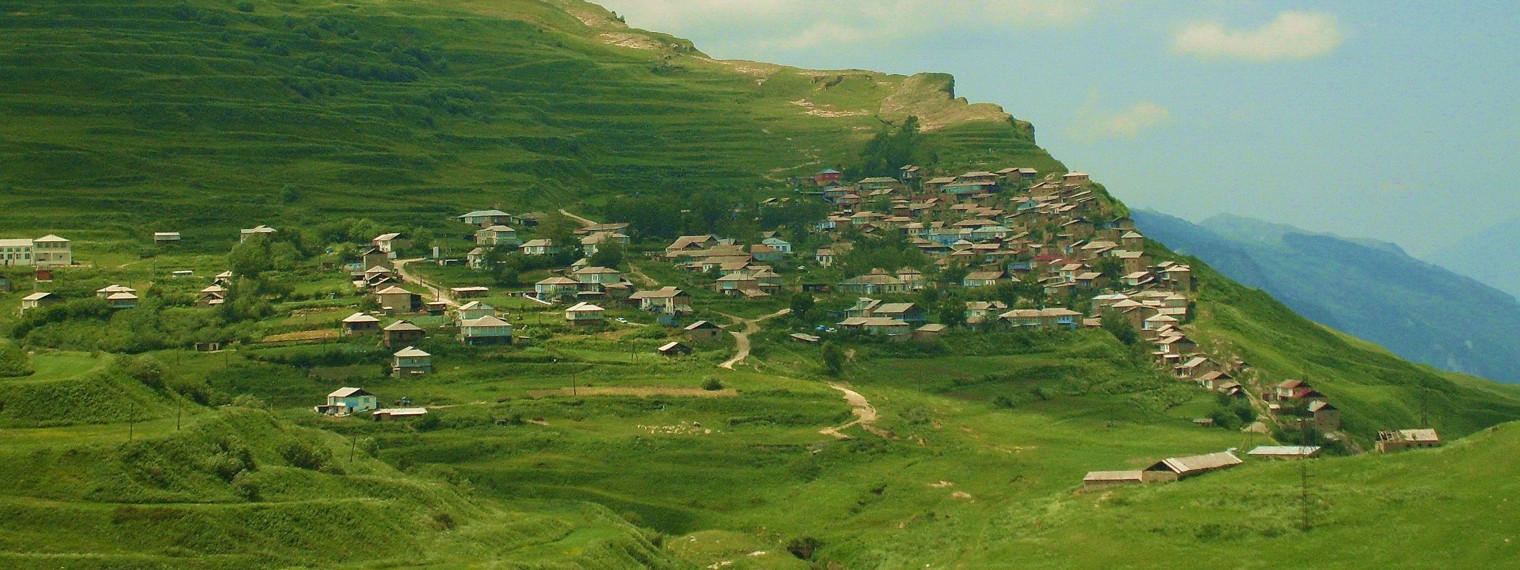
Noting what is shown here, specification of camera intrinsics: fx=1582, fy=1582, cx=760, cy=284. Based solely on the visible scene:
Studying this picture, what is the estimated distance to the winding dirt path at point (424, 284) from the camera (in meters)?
100

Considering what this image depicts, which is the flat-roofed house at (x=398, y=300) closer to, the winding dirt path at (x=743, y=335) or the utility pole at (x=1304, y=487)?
the winding dirt path at (x=743, y=335)

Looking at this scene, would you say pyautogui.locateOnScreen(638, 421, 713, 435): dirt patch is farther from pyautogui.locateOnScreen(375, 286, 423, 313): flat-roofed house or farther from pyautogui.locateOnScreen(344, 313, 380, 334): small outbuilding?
pyautogui.locateOnScreen(375, 286, 423, 313): flat-roofed house

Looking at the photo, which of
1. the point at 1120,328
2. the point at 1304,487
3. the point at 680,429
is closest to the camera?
the point at 1304,487

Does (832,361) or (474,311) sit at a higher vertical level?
(474,311)

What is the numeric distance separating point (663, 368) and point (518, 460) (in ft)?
54.2

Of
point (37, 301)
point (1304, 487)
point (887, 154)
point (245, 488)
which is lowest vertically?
point (37, 301)

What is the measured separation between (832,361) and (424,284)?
29844mm

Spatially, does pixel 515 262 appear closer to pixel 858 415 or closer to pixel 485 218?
pixel 485 218

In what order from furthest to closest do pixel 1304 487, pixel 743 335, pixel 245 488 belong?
pixel 743 335
pixel 1304 487
pixel 245 488

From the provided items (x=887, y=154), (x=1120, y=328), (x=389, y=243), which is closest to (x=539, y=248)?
(x=389, y=243)

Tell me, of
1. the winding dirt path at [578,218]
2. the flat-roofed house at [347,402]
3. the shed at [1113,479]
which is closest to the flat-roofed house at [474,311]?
the flat-roofed house at [347,402]

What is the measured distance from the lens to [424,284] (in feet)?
343

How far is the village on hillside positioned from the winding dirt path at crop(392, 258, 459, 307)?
27cm

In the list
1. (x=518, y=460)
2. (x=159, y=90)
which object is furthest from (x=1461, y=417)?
(x=159, y=90)
